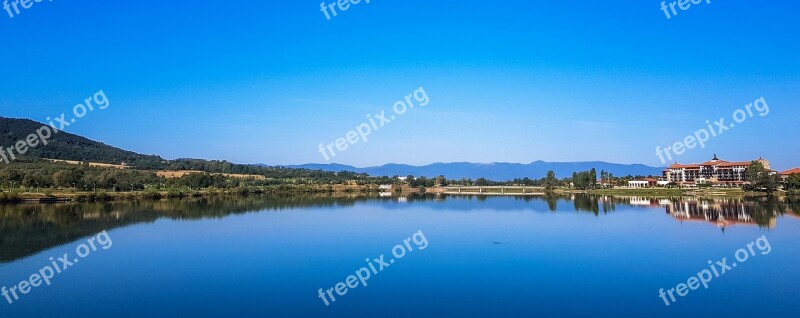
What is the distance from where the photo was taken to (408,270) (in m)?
14.8

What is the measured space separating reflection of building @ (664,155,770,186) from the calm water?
55.2 metres

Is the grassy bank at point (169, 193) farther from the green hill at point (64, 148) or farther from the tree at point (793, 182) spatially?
the tree at point (793, 182)

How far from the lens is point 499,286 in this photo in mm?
12695

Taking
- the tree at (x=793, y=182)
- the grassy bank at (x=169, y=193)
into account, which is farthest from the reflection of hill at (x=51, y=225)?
the tree at (x=793, y=182)

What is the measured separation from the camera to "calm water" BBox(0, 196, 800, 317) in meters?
10.8

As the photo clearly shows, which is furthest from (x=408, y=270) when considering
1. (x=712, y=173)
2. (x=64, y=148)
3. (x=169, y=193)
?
(x=64, y=148)

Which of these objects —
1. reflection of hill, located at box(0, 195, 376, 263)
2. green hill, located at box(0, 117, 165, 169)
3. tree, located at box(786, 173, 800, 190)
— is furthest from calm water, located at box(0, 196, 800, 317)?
green hill, located at box(0, 117, 165, 169)

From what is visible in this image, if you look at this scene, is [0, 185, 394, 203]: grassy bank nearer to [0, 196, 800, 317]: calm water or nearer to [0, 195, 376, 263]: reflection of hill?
[0, 195, 376, 263]: reflection of hill

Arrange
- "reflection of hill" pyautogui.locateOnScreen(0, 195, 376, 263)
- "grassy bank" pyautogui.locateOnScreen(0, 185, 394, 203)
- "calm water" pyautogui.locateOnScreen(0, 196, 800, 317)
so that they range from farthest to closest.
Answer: "grassy bank" pyautogui.locateOnScreen(0, 185, 394, 203) < "reflection of hill" pyautogui.locateOnScreen(0, 195, 376, 263) < "calm water" pyautogui.locateOnScreen(0, 196, 800, 317)

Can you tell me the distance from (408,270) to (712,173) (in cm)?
8081

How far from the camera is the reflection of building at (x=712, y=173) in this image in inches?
2955

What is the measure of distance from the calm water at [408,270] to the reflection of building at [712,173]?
5515cm

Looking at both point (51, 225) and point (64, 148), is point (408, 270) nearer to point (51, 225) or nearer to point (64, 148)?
point (51, 225)

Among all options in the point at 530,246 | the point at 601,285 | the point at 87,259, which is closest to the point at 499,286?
the point at 601,285
